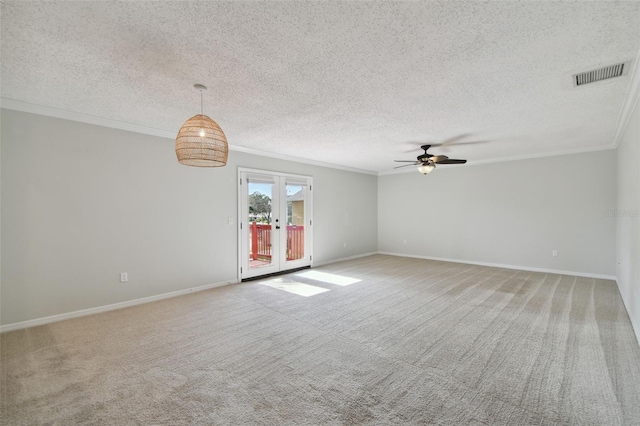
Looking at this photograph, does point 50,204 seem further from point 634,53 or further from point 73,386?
point 634,53

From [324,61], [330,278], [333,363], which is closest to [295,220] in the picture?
[330,278]

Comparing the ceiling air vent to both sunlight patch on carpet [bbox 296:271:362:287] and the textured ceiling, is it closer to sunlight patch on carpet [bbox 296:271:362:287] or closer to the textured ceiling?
the textured ceiling

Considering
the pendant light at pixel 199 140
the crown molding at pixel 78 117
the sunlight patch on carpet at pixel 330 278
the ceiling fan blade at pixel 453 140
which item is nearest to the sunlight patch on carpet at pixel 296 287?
the sunlight patch on carpet at pixel 330 278

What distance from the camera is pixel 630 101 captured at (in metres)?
3.07

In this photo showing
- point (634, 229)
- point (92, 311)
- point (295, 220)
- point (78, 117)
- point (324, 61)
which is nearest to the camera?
point (324, 61)

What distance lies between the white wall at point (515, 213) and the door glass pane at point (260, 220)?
13.7ft

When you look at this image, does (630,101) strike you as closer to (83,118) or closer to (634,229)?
(634,229)

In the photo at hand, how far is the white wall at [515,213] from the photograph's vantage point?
5.35 metres

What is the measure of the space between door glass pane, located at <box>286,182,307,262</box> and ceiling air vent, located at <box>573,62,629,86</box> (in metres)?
4.85

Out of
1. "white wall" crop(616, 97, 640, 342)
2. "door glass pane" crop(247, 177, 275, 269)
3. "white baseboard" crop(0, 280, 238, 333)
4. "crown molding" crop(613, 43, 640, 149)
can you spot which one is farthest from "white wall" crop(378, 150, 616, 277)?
"white baseboard" crop(0, 280, 238, 333)

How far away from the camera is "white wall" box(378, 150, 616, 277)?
535cm

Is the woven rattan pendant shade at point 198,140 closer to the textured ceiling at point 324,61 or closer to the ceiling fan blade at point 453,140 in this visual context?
the textured ceiling at point 324,61

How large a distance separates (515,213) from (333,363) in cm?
593

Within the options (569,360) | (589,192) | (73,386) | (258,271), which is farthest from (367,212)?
(73,386)
